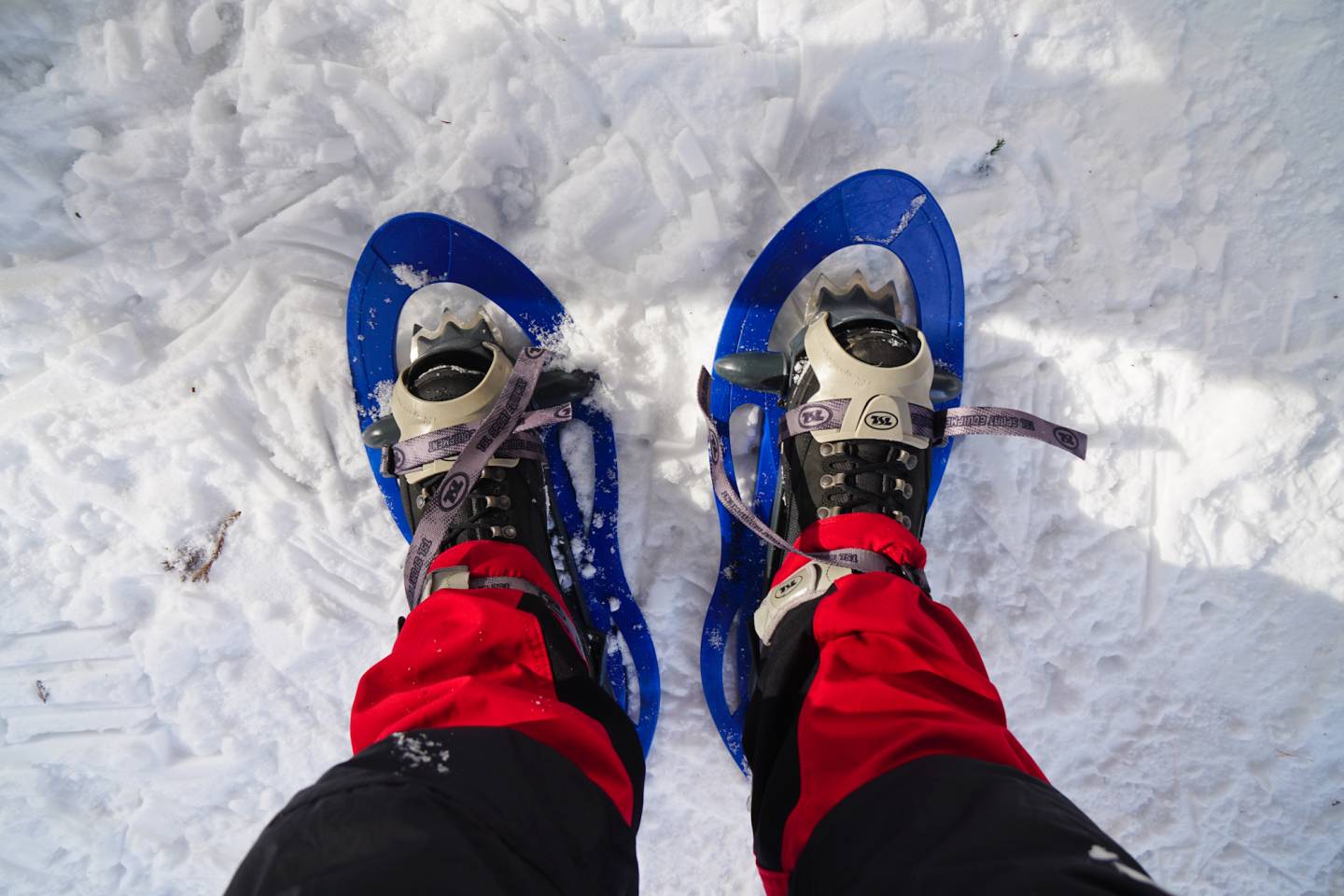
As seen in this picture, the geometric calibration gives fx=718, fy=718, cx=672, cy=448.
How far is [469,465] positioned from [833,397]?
626 mm

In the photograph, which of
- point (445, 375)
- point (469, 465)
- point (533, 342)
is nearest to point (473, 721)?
point (469, 465)

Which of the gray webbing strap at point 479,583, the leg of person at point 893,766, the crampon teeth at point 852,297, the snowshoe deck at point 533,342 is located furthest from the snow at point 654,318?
the leg of person at point 893,766

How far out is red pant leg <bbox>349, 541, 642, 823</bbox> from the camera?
0.83 meters

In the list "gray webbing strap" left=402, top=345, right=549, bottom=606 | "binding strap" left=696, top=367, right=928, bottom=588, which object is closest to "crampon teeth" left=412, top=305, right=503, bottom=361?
"gray webbing strap" left=402, top=345, right=549, bottom=606

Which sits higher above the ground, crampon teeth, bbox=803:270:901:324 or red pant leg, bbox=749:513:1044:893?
crampon teeth, bbox=803:270:901:324

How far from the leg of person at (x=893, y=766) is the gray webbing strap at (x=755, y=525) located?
0.04 m

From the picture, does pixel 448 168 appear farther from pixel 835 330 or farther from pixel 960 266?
pixel 960 266

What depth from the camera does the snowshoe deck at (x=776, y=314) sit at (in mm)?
1340

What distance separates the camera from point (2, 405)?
1356 mm

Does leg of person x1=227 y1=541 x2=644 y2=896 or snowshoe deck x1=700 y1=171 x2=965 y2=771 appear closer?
leg of person x1=227 y1=541 x2=644 y2=896

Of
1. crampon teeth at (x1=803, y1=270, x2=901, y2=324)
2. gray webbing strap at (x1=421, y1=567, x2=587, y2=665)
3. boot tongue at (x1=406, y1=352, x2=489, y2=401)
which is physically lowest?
gray webbing strap at (x1=421, y1=567, x2=587, y2=665)

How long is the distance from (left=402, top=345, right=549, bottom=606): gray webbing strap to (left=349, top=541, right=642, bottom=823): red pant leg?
110 millimetres

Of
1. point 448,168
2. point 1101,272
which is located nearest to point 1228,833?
point 1101,272

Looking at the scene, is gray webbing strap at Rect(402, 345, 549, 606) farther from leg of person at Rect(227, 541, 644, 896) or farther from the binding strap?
the binding strap
